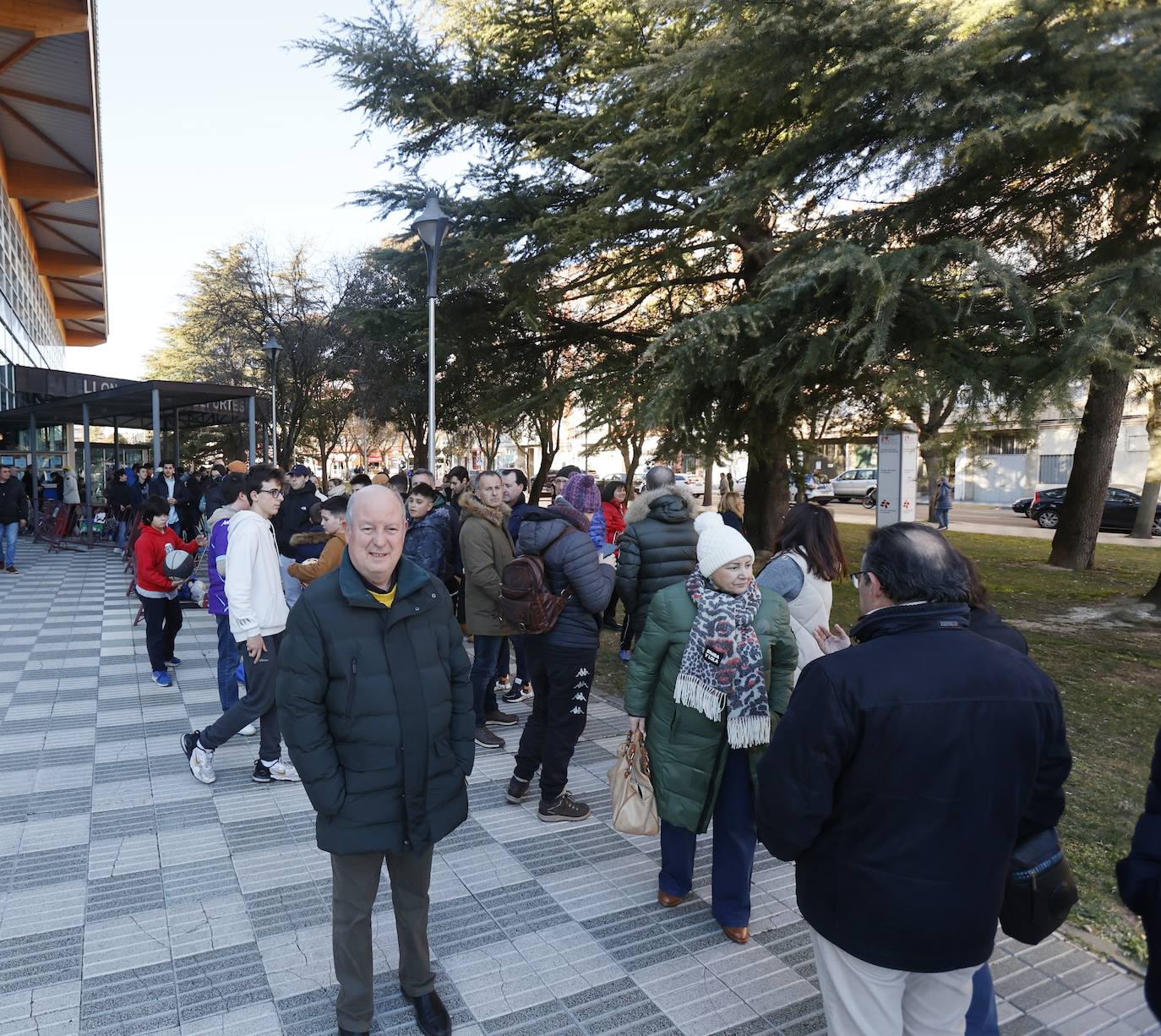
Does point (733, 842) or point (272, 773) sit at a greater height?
point (733, 842)

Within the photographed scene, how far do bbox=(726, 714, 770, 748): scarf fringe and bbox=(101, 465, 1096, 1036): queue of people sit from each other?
0.05 feet

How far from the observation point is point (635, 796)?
3584mm

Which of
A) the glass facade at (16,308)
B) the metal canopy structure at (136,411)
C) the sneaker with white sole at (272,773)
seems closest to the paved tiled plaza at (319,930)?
the sneaker with white sole at (272,773)

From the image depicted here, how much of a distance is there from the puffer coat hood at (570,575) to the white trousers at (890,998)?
2.40 meters

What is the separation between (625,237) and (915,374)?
21.1 ft

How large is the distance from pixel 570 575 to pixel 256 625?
201cm

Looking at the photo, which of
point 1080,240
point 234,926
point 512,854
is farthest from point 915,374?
point 234,926

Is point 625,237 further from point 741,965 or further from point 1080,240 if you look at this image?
point 741,965

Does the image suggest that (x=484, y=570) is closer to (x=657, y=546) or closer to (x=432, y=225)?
(x=657, y=546)

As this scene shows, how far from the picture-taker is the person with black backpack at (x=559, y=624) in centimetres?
441

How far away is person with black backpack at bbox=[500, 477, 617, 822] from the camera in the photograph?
4406 mm

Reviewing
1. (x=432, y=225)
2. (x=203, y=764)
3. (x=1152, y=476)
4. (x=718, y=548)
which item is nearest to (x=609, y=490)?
(x=432, y=225)

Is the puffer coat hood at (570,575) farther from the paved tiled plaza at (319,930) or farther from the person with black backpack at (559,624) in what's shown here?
the paved tiled plaza at (319,930)

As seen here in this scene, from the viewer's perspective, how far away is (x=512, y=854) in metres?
4.13
